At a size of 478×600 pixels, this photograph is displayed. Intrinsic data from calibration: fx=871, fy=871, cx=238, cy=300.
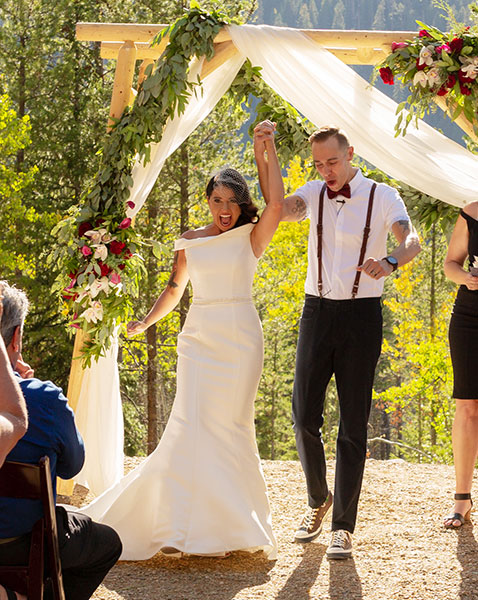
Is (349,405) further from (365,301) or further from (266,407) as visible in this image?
(266,407)

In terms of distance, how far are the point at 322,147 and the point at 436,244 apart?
19.2 meters

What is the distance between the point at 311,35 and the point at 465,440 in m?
2.68

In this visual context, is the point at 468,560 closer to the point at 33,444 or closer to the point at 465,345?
the point at 465,345

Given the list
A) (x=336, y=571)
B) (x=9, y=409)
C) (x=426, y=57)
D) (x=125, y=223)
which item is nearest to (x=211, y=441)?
(x=336, y=571)

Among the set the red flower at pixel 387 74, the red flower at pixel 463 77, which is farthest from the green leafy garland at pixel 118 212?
the red flower at pixel 463 77

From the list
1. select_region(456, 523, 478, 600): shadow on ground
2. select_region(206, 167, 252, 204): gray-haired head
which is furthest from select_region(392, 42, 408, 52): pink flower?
select_region(456, 523, 478, 600): shadow on ground

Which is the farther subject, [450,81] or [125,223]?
[125,223]

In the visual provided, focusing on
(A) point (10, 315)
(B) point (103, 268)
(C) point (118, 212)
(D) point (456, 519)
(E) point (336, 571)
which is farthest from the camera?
(C) point (118, 212)

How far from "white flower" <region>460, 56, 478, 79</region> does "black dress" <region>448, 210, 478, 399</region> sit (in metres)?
0.88

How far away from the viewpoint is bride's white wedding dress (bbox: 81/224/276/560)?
429 cm

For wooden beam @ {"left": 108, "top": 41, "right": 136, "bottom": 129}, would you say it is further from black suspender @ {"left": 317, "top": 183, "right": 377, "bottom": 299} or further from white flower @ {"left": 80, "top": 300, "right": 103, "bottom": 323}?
black suspender @ {"left": 317, "top": 183, "right": 377, "bottom": 299}

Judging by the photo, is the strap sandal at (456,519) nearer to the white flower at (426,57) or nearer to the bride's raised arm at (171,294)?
the bride's raised arm at (171,294)

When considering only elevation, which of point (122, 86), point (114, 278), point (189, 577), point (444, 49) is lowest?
point (189, 577)

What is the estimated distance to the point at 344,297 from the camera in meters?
4.34
